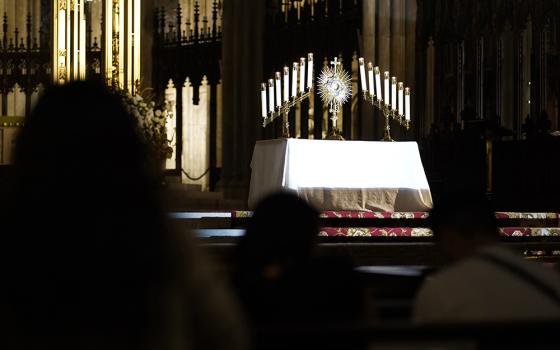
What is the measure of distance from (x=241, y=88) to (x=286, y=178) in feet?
16.0

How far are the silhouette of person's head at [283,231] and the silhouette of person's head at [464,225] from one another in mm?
499

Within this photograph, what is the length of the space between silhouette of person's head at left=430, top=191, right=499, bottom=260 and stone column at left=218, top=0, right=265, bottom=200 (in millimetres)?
10834

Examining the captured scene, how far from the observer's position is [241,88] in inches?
527

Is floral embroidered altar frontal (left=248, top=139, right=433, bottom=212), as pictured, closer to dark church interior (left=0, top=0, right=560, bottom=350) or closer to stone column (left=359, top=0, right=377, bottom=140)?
dark church interior (left=0, top=0, right=560, bottom=350)

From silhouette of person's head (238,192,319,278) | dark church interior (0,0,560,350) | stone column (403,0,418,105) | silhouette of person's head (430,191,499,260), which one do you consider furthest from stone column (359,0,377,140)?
silhouette of person's head (238,192,319,278)

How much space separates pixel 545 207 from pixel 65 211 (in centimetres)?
866

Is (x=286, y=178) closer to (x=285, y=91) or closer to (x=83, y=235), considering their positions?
(x=285, y=91)

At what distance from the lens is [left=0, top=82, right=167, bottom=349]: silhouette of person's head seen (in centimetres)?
129

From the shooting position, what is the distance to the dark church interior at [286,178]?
1311 millimetres

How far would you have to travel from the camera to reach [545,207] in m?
9.53

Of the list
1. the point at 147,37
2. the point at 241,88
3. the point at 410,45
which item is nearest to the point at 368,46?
the point at 410,45

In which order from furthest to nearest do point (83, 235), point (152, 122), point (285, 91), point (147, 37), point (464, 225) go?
1. point (147, 37)
2. point (285, 91)
3. point (152, 122)
4. point (464, 225)
5. point (83, 235)

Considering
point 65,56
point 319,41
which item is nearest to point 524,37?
point 319,41

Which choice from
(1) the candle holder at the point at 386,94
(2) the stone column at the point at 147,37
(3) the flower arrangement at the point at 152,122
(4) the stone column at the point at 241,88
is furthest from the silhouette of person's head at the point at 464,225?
(2) the stone column at the point at 147,37
